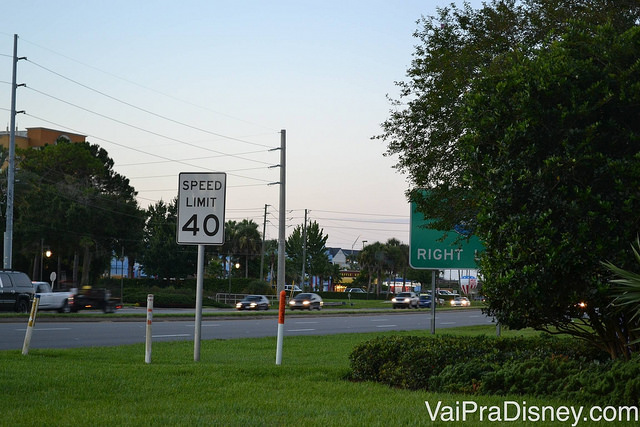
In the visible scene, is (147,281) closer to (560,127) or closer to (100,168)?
(100,168)

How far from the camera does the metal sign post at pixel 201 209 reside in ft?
38.5

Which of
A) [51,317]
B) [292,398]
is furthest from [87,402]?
[51,317]

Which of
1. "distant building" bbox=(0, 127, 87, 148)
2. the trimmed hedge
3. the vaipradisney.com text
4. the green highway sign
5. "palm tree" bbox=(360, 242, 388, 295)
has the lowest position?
the vaipradisney.com text

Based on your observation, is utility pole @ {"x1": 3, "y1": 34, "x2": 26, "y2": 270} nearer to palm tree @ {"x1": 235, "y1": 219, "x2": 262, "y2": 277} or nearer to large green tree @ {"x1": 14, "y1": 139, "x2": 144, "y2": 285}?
large green tree @ {"x1": 14, "y1": 139, "x2": 144, "y2": 285}

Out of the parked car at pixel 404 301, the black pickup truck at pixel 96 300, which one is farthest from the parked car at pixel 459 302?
the black pickup truck at pixel 96 300

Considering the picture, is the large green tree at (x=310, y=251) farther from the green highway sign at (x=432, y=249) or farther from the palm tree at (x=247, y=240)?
the green highway sign at (x=432, y=249)

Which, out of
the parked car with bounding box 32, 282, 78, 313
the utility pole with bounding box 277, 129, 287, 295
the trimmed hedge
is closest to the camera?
the trimmed hedge

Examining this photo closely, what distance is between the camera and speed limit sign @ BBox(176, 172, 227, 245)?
1173 centimetres

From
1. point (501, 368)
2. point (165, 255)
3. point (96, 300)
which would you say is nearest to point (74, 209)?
point (165, 255)

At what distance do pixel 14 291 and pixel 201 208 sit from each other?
912 inches

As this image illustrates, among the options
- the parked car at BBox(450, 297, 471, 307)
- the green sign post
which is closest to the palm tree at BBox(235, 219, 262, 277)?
the parked car at BBox(450, 297, 471, 307)

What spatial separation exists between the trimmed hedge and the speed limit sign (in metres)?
2.97

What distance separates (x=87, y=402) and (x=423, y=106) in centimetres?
1061

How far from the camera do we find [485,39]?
15.9 m
